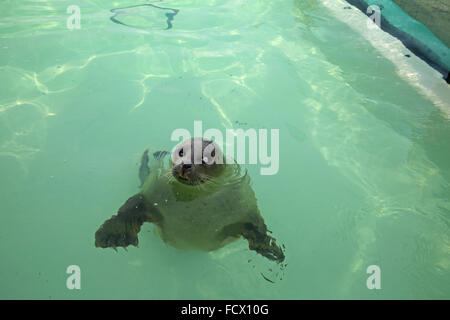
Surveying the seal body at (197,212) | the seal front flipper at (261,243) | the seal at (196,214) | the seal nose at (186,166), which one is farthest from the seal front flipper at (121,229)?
the seal front flipper at (261,243)

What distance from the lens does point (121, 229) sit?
261cm

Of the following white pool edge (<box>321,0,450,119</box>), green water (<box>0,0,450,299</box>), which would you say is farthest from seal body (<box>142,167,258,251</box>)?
white pool edge (<box>321,0,450,119</box>)

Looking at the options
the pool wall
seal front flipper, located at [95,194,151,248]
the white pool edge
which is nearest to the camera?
seal front flipper, located at [95,194,151,248]

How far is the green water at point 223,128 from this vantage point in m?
2.87

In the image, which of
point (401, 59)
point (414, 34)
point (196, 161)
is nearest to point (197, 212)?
point (196, 161)

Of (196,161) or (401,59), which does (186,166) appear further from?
(401,59)

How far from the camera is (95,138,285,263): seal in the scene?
2611mm

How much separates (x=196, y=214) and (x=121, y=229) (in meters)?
0.57

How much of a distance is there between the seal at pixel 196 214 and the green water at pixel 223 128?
31cm

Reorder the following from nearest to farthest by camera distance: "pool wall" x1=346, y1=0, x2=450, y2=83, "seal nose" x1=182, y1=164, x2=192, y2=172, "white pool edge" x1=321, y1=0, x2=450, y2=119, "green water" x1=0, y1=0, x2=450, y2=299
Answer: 1. "seal nose" x1=182, y1=164, x2=192, y2=172
2. "green water" x1=0, y1=0, x2=450, y2=299
3. "white pool edge" x1=321, y1=0, x2=450, y2=119
4. "pool wall" x1=346, y1=0, x2=450, y2=83

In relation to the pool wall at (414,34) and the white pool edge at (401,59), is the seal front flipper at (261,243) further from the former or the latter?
the pool wall at (414,34)

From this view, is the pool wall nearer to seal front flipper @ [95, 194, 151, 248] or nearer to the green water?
the green water
